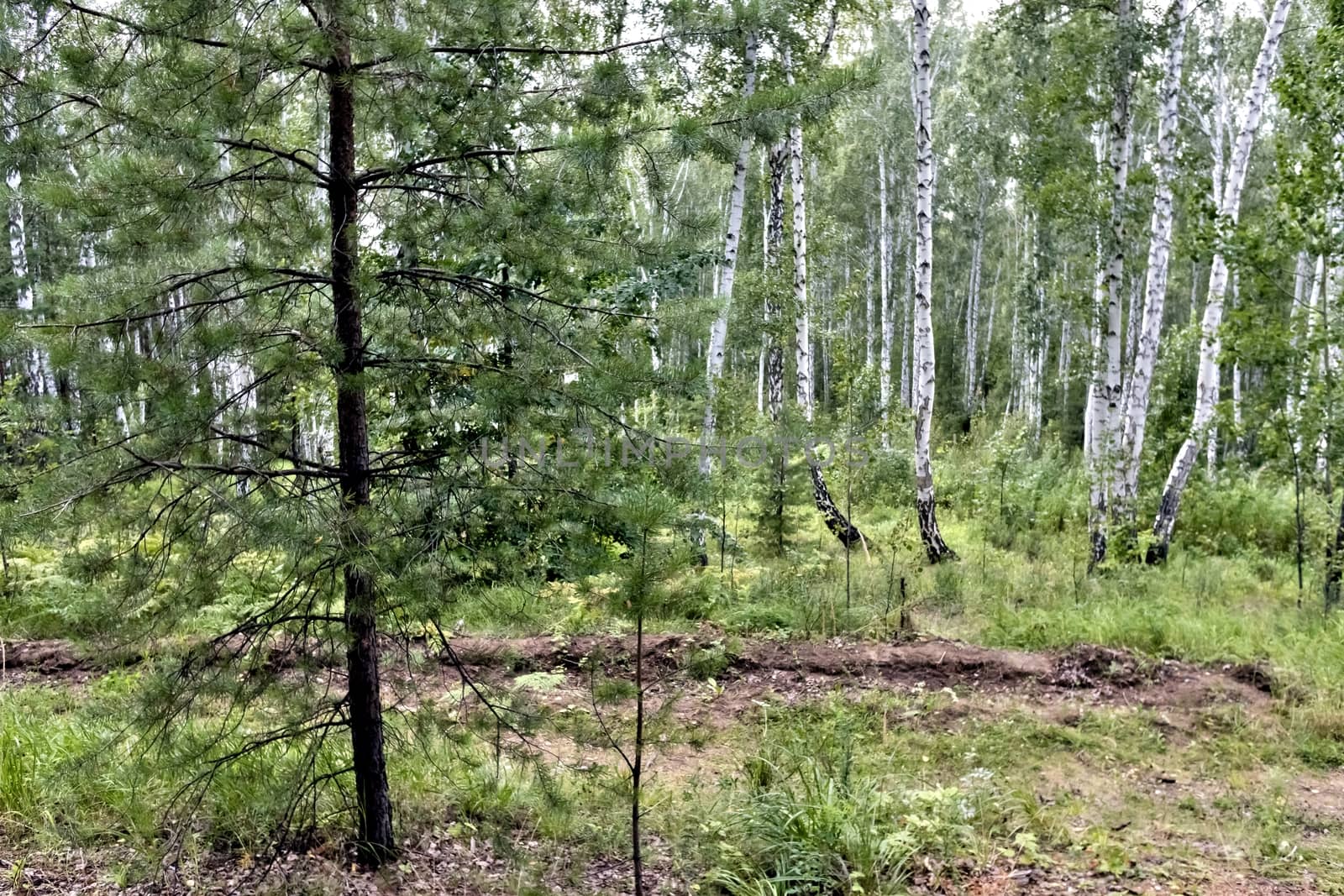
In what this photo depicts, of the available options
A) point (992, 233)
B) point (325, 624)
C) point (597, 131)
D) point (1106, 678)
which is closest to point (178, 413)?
point (325, 624)

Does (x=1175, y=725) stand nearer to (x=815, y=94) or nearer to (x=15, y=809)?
(x=815, y=94)

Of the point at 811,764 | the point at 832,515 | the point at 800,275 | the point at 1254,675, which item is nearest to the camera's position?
the point at 811,764

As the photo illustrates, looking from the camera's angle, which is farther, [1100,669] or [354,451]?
[1100,669]

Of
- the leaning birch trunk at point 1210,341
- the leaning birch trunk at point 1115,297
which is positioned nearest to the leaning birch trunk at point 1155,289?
the leaning birch trunk at point 1115,297

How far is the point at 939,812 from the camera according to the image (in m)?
4.09

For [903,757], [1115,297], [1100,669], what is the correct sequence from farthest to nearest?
[1115,297], [1100,669], [903,757]

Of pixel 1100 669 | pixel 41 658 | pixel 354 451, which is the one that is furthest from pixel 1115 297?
pixel 41 658

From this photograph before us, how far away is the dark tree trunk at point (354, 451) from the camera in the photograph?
2982 mm

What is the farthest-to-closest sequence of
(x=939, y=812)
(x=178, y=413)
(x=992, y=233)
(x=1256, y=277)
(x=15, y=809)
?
1. (x=992, y=233)
2. (x=1256, y=277)
3. (x=939, y=812)
4. (x=15, y=809)
5. (x=178, y=413)

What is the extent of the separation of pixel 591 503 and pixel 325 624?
43.8 inches

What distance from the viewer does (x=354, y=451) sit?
338 centimetres

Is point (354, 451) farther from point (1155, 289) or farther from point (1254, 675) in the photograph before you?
point (1155, 289)

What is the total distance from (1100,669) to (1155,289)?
5.01 m

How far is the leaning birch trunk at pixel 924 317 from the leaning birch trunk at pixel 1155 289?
1919 mm
